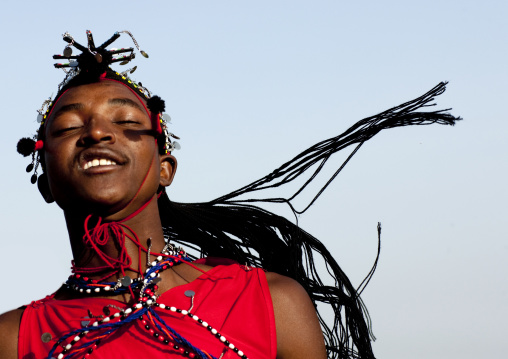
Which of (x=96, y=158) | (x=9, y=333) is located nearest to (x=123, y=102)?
(x=96, y=158)

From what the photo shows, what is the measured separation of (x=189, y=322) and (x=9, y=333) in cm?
81

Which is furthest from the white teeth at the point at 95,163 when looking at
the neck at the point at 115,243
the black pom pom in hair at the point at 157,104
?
the black pom pom in hair at the point at 157,104

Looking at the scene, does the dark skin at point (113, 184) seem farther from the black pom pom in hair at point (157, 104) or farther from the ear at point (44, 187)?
the ear at point (44, 187)

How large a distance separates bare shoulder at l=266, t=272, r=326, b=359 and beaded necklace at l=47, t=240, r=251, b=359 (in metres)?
0.24

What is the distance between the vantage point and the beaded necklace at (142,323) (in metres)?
3.81

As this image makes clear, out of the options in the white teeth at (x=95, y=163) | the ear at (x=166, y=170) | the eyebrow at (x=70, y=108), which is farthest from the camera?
the ear at (x=166, y=170)

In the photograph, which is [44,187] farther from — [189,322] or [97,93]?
[189,322]

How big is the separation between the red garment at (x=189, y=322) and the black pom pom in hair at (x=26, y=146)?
29.3 inches

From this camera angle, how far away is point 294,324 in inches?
158

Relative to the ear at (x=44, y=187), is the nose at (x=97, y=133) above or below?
above

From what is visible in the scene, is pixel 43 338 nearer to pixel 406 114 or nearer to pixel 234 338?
pixel 234 338

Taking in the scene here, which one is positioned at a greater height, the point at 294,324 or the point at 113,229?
the point at 113,229

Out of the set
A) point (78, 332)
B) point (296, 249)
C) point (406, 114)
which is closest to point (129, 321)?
point (78, 332)

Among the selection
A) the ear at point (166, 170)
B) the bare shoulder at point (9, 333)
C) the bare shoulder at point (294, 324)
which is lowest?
the bare shoulder at point (294, 324)
